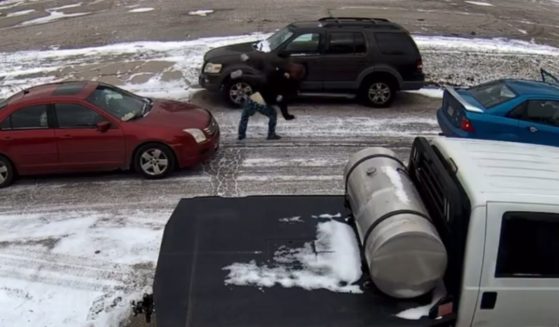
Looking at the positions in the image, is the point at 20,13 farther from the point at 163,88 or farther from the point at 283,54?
the point at 283,54

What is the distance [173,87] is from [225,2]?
12.3 metres

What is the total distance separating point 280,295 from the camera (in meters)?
4.41

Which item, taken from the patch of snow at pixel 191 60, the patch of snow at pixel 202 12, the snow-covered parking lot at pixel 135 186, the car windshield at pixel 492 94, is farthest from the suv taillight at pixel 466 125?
the patch of snow at pixel 202 12

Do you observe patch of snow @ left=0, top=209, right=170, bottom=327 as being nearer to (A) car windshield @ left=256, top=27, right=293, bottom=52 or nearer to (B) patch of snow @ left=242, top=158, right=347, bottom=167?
(B) patch of snow @ left=242, top=158, right=347, bottom=167

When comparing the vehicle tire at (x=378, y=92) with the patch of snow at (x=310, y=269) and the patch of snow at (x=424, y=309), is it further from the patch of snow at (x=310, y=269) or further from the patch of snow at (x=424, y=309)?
the patch of snow at (x=424, y=309)

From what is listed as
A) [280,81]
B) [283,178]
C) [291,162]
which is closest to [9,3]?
[280,81]

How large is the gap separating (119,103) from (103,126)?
71 centimetres

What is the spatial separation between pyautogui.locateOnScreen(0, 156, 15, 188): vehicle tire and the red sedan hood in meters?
2.21

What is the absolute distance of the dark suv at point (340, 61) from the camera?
12.6m

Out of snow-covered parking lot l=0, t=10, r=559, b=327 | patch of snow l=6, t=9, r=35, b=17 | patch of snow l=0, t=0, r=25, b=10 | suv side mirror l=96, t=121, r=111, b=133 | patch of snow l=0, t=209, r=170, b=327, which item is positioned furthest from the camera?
patch of snow l=0, t=0, r=25, b=10

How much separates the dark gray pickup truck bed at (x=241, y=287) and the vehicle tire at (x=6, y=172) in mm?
5033

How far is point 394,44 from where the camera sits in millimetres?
12766

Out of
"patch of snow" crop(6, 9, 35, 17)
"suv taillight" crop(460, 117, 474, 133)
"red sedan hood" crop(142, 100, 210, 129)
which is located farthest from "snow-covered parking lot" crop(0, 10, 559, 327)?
"patch of snow" crop(6, 9, 35, 17)

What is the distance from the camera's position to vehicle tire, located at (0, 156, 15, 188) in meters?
9.34
